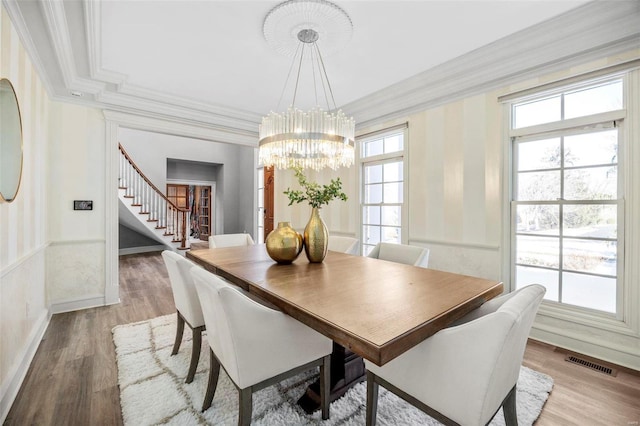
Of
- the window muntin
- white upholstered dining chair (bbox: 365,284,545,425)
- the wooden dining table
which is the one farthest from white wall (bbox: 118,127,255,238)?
white upholstered dining chair (bbox: 365,284,545,425)

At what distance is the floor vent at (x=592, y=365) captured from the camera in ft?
6.67

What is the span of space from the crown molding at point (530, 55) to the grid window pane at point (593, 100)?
0.79ft

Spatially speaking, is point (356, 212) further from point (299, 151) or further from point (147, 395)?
point (147, 395)

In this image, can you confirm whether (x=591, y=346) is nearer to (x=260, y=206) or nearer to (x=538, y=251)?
(x=538, y=251)

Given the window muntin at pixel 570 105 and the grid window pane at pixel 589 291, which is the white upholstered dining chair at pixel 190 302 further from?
the window muntin at pixel 570 105

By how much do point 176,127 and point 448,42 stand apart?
342 cm

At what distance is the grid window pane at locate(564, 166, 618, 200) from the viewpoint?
2229mm

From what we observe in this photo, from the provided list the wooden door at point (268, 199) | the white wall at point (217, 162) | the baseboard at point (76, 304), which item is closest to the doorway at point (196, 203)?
the white wall at point (217, 162)

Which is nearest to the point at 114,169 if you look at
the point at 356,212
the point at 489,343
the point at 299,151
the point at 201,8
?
the point at 201,8

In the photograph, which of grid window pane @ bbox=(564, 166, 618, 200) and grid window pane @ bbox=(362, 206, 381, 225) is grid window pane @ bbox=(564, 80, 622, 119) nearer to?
grid window pane @ bbox=(564, 166, 618, 200)

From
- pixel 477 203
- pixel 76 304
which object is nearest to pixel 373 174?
pixel 477 203

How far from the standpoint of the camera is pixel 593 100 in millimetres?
2289

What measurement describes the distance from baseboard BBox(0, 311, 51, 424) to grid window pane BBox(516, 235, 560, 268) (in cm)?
391

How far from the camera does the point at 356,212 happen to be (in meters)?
4.21
